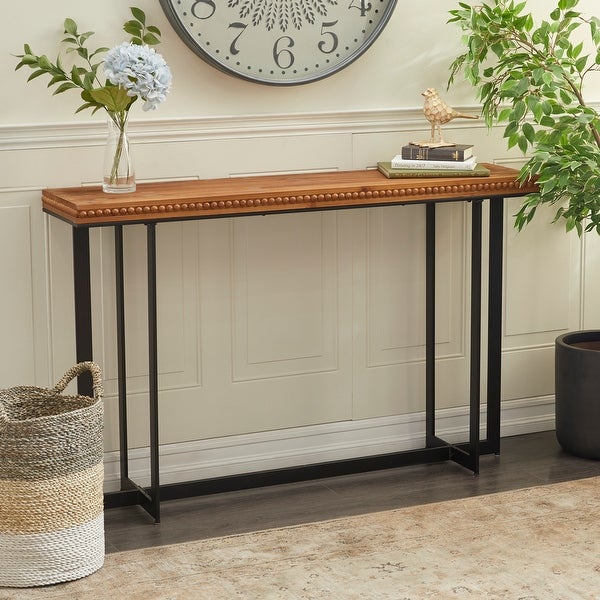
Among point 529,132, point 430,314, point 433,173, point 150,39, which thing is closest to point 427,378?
Answer: point 430,314

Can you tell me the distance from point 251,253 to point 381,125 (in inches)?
22.6

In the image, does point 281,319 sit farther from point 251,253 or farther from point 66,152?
point 66,152

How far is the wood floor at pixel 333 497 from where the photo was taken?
3113 millimetres

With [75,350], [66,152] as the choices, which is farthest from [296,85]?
[75,350]

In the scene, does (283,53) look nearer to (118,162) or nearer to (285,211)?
(285,211)

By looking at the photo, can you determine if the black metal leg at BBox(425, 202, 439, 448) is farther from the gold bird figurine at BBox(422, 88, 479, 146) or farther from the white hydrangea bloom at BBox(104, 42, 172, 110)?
the white hydrangea bloom at BBox(104, 42, 172, 110)

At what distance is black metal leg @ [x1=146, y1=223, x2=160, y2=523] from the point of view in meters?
2.93

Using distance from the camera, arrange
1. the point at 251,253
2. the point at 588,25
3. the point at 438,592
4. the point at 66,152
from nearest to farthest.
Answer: the point at 438,592, the point at 66,152, the point at 251,253, the point at 588,25

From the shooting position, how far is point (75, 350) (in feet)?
10.6

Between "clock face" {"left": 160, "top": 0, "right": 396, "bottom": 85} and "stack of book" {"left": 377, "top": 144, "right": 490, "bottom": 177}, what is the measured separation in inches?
13.7

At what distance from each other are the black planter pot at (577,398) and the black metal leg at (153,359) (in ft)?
4.48

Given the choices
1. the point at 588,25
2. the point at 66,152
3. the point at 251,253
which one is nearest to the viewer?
the point at 66,152

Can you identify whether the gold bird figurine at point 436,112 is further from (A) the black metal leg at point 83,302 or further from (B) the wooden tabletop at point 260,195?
(A) the black metal leg at point 83,302

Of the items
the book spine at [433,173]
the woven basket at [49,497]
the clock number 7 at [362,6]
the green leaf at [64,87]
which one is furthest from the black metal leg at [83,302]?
the clock number 7 at [362,6]
